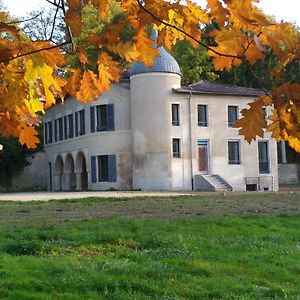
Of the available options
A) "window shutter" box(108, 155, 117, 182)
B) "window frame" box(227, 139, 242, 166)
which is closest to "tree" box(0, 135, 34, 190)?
"window shutter" box(108, 155, 117, 182)

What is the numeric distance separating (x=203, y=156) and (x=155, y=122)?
3.53 m

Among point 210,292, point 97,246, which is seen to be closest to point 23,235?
point 97,246

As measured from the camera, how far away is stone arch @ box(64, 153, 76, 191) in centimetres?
3903

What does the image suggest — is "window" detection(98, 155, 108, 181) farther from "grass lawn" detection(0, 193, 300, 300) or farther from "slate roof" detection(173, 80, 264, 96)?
"grass lawn" detection(0, 193, 300, 300)

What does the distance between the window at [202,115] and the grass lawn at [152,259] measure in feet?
69.7

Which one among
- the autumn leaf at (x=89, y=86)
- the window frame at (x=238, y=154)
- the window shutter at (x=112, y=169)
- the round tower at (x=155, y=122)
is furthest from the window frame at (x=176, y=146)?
the autumn leaf at (x=89, y=86)

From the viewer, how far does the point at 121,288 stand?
5922 millimetres

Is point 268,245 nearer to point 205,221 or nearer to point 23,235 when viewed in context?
point 205,221

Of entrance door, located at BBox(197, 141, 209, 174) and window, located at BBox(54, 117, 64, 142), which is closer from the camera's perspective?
entrance door, located at BBox(197, 141, 209, 174)

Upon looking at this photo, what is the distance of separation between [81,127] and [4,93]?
3309 centimetres

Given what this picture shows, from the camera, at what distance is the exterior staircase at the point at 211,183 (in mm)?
31672

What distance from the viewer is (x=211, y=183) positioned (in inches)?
1254

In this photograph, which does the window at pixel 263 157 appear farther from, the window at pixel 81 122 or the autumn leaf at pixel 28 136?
the autumn leaf at pixel 28 136

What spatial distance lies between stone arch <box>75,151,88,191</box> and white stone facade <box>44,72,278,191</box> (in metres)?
1.32
